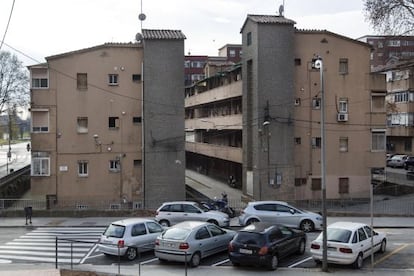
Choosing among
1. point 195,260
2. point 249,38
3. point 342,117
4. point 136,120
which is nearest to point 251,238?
point 195,260

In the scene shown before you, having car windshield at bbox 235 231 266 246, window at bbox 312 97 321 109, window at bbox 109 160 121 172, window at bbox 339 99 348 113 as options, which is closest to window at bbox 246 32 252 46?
window at bbox 312 97 321 109

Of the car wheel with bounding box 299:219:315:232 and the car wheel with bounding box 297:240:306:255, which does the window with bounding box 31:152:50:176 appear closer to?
the car wheel with bounding box 299:219:315:232

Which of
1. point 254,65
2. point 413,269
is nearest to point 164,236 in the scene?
point 413,269

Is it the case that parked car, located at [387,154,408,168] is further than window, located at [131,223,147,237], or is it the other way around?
parked car, located at [387,154,408,168]

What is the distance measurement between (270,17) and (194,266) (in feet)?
85.0

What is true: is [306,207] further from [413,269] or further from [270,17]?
[413,269]

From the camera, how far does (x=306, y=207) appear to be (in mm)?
37000

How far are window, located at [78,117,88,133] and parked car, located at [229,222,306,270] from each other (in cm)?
2174

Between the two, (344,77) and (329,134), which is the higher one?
(344,77)

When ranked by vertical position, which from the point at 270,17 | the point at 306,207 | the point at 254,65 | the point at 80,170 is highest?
the point at 270,17

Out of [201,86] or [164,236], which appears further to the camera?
[201,86]

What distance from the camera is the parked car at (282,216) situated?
27078mm

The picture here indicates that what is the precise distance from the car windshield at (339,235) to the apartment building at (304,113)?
1995cm

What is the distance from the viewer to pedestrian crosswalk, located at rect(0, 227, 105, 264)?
21625mm
